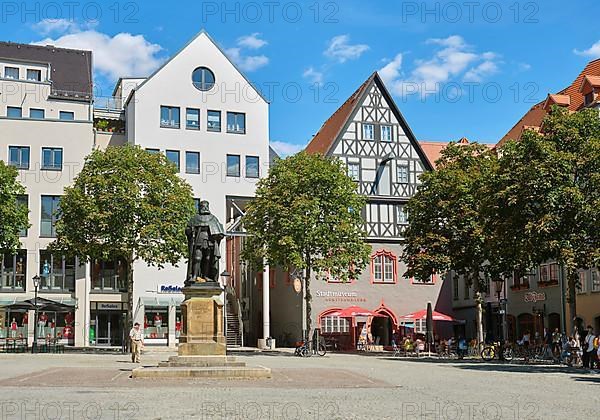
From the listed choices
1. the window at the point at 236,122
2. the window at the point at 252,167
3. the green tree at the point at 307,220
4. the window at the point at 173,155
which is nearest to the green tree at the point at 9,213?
the green tree at the point at 307,220

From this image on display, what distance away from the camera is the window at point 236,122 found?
5425cm

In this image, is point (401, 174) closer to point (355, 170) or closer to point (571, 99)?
point (355, 170)

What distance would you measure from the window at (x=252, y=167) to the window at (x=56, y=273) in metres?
11.8

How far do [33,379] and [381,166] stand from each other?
34560 mm

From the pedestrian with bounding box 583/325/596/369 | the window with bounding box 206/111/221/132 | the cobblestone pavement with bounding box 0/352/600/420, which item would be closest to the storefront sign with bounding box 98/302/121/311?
the window with bounding box 206/111/221/132

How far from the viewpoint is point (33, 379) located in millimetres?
21188

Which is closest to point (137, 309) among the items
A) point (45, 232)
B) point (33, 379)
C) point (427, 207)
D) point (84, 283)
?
point (84, 283)

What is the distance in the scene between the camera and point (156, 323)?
5212 centimetres

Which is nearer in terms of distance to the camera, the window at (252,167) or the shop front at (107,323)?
the shop front at (107,323)

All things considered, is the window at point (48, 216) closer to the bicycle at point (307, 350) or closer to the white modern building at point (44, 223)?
the white modern building at point (44, 223)

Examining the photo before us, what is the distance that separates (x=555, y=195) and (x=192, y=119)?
97.2 ft

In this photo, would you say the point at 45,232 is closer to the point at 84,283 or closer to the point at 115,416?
the point at 84,283

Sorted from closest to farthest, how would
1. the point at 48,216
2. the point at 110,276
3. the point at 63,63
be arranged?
1. the point at 48,216
2. the point at 110,276
3. the point at 63,63

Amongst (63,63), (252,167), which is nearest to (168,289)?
(252,167)
